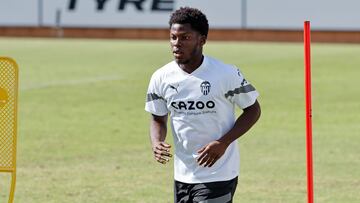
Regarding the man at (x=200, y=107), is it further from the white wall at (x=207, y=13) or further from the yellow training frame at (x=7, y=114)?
the white wall at (x=207, y=13)

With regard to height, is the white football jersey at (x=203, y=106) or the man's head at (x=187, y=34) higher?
the man's head at (x=187, y=34)

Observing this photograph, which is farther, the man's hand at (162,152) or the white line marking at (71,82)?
the white line marking at (71,82)

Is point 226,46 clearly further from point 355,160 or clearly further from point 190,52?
point 190,52

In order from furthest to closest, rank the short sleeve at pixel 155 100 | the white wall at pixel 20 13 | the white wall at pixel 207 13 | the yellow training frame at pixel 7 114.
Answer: the white wall at pixel 20 13 → the white wall at pixel 207 13 → the yellow training frame at pixel 7 114 → the short sleeve at pixel 155 100

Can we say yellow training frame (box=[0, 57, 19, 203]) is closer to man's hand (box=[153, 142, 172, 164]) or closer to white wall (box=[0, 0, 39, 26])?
man's hand (box=[153, 142, 172, 164])

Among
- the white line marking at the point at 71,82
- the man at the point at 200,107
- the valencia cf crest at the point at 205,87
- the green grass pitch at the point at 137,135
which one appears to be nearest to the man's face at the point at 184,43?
the man at the point at 200,107

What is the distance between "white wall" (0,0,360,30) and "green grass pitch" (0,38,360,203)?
13.1m

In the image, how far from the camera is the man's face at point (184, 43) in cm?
652

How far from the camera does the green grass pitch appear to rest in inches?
421

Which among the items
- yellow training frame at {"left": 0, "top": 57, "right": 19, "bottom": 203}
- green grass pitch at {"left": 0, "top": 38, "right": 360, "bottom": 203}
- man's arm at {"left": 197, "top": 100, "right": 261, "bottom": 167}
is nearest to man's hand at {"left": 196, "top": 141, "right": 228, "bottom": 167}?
man's arm at {"left": 197, "top": 100, "right": 261, "bottom": 167}

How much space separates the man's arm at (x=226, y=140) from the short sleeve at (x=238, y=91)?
0.08 meters

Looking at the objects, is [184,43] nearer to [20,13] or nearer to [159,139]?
[159,139]

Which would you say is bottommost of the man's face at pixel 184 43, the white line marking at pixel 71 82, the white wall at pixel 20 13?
the white line marking at pixel 71 82

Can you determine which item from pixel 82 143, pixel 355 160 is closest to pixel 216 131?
pixel 355 160
